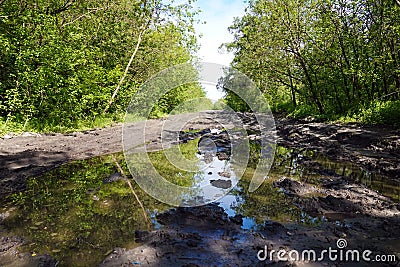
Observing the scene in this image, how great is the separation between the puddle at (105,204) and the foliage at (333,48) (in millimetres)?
7422

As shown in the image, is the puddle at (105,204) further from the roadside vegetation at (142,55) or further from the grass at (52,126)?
the roadside vegetation at (142,55)

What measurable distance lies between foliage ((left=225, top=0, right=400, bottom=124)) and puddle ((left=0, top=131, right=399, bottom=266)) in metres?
7.42

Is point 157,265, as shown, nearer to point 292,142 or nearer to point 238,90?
point 292,142

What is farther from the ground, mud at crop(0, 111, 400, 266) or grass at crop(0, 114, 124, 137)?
grass at crop(0, 114, 124, 137)

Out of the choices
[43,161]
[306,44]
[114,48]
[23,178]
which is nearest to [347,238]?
[23,178]

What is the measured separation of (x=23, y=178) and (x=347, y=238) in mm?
6790

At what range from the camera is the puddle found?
3881mm

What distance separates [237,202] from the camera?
5.63m

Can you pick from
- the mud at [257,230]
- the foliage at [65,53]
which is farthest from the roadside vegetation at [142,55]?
the mud at [257,230]

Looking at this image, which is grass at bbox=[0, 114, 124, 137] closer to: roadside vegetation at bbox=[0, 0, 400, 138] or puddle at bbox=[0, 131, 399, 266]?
roadside vegetation at bbox=[0, 0, 400, 138]

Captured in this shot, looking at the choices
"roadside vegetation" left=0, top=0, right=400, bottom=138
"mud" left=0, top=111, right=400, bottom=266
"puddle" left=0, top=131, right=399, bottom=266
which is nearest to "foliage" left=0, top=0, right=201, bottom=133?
"roadside vegetation" left=0, top=0, right=400, bottom=138

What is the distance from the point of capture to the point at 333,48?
52.9 feet

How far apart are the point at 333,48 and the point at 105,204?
15.5 metres

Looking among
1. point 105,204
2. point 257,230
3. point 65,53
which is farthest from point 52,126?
point 257,230
